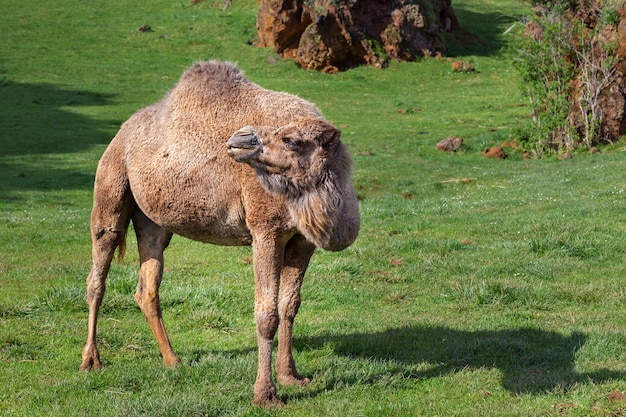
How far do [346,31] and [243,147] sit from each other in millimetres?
33712

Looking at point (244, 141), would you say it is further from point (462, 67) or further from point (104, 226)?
point (462, 67)

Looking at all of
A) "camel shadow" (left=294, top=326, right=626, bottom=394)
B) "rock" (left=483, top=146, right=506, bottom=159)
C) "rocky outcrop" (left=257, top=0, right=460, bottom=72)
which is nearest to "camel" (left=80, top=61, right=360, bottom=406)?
"camel shadow" (left=294, top=326, right=626, bottom=394)

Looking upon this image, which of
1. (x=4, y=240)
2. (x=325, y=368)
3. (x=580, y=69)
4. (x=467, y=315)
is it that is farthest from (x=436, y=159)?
(x=325, y=368)

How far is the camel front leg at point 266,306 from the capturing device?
6.11 metres

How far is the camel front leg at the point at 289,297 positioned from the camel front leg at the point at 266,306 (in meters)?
0.43

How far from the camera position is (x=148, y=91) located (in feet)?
116

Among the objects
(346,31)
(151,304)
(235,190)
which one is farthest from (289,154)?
(346,31)

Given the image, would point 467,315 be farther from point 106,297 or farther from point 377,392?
point 106,297

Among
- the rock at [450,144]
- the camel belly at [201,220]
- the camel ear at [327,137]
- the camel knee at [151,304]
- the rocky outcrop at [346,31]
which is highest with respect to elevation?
the camel ear at [327,137]

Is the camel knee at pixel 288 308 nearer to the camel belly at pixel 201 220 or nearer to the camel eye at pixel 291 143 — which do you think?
the camel belly at pixel 201 220

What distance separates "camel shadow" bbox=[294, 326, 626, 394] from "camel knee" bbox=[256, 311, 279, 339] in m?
0.91

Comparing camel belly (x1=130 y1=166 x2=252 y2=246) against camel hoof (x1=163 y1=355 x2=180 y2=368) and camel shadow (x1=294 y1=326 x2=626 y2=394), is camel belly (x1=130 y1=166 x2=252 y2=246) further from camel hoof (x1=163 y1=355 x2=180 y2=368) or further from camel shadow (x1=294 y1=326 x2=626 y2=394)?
camel shadow (x1=294 y1=326 x2=626 y2=394)

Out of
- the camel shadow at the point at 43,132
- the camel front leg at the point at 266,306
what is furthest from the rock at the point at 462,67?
the camel front leg at the point at 266,306

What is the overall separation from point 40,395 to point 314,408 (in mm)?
2302
